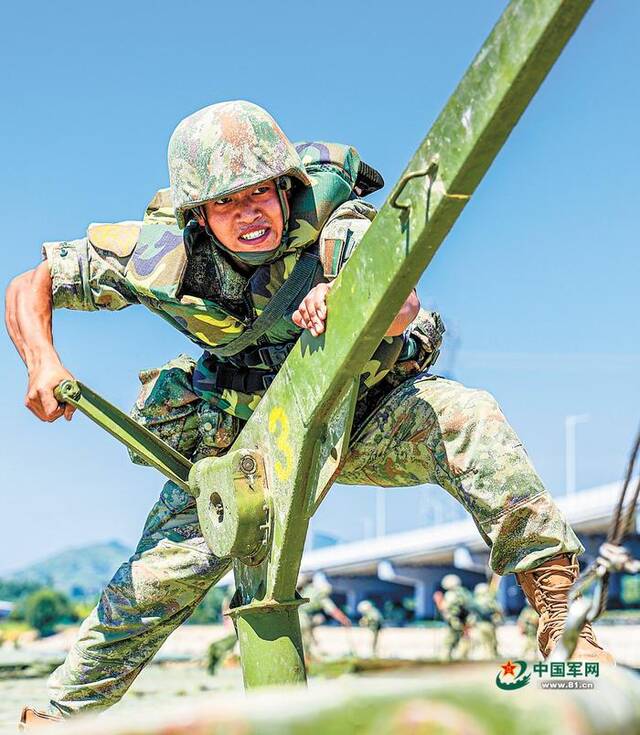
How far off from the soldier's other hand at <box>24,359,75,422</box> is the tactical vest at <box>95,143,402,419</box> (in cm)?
38

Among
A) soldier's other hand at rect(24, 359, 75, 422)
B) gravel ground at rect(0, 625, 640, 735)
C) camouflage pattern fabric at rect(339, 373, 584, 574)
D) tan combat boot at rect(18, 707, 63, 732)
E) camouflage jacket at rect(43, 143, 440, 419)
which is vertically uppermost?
camouflage jacket at rect(43, 143, 440, 419)

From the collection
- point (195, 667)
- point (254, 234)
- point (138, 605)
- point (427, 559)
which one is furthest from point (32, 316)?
point (427, 559)

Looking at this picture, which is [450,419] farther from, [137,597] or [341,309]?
[137,597]

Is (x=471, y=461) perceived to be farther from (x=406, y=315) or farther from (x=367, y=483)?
(x=367, y=483)

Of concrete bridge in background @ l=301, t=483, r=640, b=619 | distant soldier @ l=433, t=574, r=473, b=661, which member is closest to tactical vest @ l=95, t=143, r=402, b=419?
distant soldier @ l=433, t=574, r=473, b=661

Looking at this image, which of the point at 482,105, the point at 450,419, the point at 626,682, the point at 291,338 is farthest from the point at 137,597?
the point at 626,682

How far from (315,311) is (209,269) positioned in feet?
2.40

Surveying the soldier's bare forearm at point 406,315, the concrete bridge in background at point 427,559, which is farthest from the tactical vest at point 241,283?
the concrete bridge in background at point 427,559

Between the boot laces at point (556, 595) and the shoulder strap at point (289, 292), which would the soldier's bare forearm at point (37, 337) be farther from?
the boot laces at point (556, 595)

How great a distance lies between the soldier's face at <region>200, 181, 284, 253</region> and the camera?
347 cm

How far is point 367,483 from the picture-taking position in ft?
12.6

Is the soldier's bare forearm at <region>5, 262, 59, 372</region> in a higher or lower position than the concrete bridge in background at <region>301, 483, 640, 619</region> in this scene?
lower

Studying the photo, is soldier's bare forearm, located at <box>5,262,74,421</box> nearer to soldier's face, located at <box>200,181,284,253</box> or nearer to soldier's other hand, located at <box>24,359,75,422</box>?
soldier's other hand, located at <box>24,359,75,422</box>

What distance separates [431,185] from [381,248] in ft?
0.79
